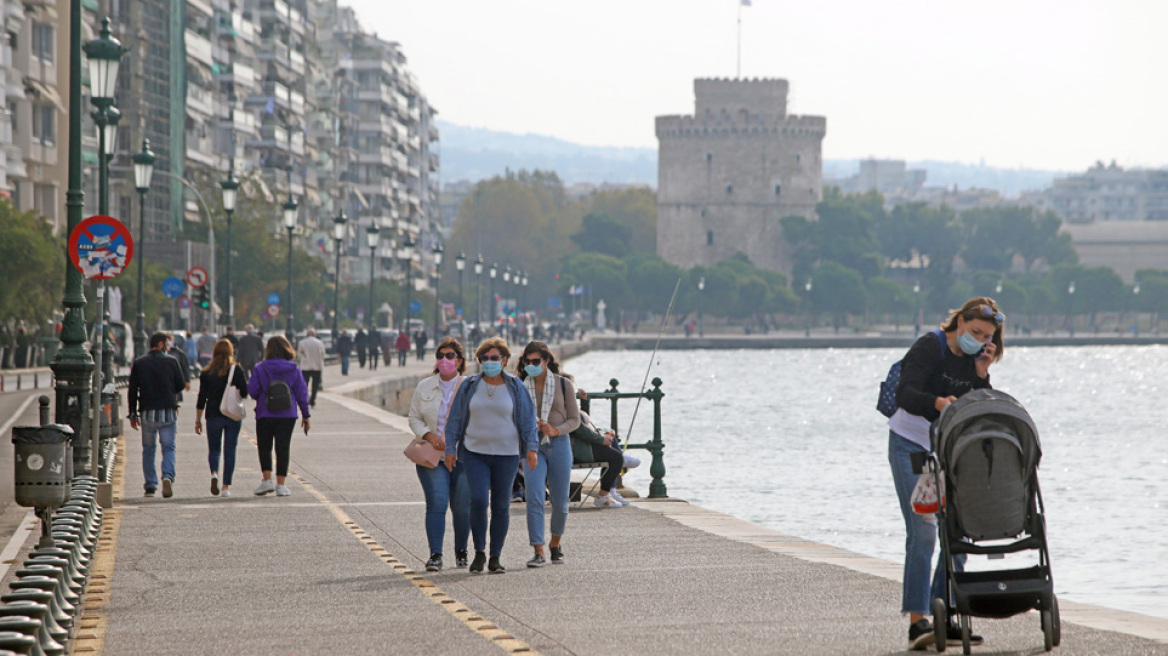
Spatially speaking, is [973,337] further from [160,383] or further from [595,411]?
[595,411]

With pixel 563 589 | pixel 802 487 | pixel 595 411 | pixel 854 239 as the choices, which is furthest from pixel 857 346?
pixel 563 589

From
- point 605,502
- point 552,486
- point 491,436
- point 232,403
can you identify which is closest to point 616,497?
point 605,502

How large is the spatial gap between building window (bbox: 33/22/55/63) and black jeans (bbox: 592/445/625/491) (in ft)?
139

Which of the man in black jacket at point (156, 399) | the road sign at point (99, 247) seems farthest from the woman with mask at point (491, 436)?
the man in black jacket at point (156, 399)

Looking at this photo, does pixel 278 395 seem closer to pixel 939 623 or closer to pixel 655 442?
pixel 655 442

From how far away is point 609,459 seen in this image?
15.3 meters

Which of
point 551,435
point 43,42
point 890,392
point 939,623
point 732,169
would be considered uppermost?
point 732,169

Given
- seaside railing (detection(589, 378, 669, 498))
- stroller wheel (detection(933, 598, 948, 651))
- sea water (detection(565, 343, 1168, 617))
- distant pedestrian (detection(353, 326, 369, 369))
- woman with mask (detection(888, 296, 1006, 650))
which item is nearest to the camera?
stroller wheel (detection(933, 598, 948, 651))

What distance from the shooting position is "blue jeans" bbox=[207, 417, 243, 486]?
16.0 m

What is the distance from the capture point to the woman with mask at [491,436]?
11.0 metres

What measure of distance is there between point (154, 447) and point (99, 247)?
2.05 m

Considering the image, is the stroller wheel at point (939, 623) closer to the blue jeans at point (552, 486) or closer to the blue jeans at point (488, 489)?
the blue jeans at point (488, 489)

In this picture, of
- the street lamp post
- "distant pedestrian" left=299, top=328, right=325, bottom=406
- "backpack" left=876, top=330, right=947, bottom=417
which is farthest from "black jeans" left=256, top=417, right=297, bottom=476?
the street lamp post

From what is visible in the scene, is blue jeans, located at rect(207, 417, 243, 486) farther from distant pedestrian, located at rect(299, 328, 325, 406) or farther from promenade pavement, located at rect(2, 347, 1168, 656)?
distant pedestrian, located at rect(299, 328, 325, 406)
